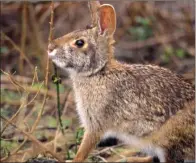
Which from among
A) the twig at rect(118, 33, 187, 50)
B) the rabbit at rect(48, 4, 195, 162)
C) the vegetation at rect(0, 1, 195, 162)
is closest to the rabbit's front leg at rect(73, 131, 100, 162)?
the rabbit at rect(48, 4, 195, 162)

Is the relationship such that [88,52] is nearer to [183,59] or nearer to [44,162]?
[44,162]

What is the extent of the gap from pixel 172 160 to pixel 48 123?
5.83 ft

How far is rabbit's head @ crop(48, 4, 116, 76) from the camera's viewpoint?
4.79m

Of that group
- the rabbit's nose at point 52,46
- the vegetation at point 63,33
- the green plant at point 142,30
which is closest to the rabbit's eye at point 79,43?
the rabbit's nose at point 52,46

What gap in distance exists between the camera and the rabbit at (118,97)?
5.04m

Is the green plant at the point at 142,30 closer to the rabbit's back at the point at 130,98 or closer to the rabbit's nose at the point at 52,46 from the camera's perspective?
the rabbit's back at the point at 130,98

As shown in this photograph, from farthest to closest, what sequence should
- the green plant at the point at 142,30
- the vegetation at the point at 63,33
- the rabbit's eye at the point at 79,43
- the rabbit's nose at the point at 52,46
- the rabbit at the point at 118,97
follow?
the green plant at the point at 142,30, the vegetation at the point at 63,33, the rabbit at the point at 118,97, the rabbit's eye at the point at 79,43, the rabbit's nose at the point at 52,46

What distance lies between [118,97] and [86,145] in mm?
444

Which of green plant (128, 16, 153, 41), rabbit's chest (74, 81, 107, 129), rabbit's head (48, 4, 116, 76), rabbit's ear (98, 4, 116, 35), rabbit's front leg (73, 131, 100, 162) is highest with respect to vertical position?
green plant (128, 16, 153, 41)

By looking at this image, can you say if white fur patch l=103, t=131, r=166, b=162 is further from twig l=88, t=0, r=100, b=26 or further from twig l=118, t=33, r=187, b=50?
twig l=118, t=33, r=187, b=50

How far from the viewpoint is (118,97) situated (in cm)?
515

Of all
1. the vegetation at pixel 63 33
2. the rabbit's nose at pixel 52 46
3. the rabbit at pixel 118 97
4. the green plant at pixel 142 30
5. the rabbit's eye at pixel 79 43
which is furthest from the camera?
the green plant at pixel 142 30

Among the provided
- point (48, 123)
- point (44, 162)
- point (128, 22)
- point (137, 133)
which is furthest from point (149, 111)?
point (128, 22)

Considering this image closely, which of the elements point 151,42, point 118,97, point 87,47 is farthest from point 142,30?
point 87,47
